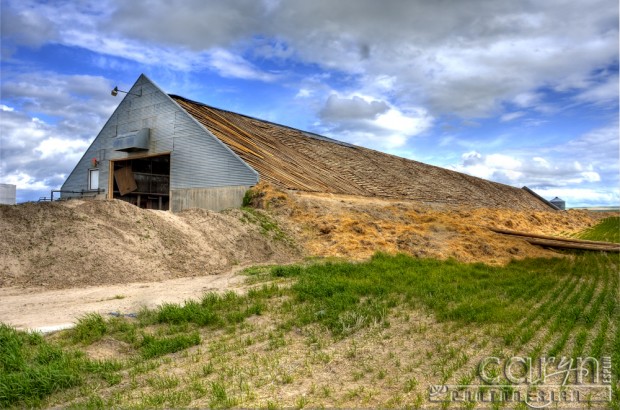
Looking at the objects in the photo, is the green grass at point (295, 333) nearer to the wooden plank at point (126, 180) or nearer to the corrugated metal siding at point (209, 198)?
the corrugated metal siding at point (209, 198)

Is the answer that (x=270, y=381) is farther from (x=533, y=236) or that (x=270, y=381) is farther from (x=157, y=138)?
(x=157, y=138)

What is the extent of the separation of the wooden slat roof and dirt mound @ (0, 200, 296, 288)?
6468 mm

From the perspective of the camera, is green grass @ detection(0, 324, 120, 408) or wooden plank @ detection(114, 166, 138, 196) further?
wooden plank @ detection(114, 166, 138, 196)

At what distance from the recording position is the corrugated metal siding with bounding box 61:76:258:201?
2234 cm

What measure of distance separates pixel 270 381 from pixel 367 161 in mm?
31758

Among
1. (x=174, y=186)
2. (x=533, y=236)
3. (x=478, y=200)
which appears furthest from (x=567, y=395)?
(x=478, y=200)

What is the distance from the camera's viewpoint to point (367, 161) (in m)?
36.4

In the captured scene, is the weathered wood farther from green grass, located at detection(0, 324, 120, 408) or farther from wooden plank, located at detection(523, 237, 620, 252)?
green grass, located at detection(0, 324, 120, 408)

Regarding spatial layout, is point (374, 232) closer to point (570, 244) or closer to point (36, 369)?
point (570, 244)

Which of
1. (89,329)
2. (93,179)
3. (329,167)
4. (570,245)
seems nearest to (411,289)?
(89,329)

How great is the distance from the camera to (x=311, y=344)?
266 inches
